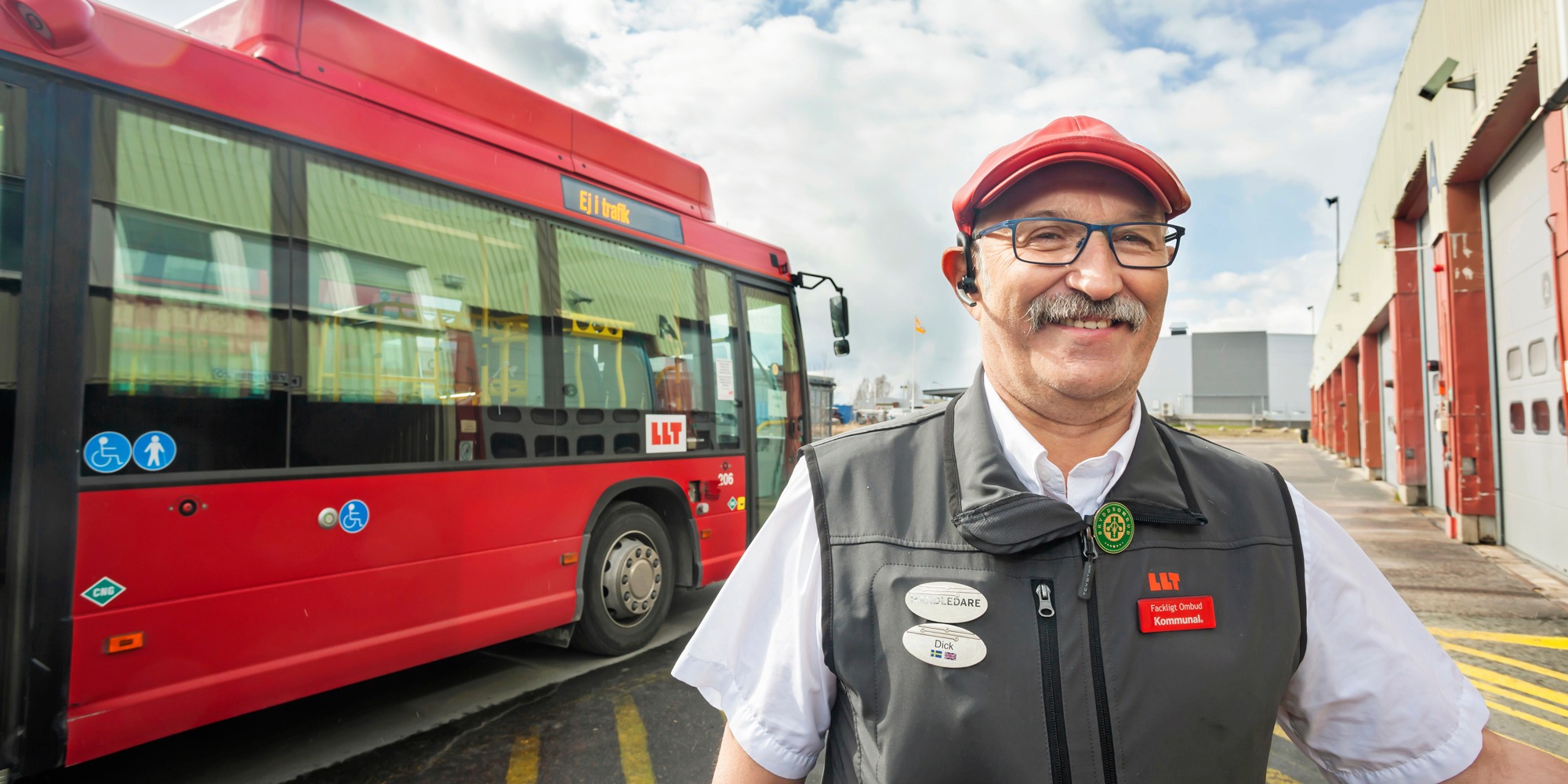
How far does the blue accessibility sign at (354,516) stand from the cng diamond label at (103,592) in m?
0.81

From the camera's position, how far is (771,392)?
680 cm

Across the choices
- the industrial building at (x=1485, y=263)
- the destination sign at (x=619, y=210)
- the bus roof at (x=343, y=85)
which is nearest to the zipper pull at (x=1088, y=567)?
the bus roof at (x=343, y=85)

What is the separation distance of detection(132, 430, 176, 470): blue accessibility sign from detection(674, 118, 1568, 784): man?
8.96ft

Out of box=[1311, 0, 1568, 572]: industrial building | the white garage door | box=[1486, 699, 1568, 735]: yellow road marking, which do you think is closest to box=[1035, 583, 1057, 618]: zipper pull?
box=[1486, 699, 1568, 735]: yellow road marking

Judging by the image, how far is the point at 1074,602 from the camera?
1.23 meters

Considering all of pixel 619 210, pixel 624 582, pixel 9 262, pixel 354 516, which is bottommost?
pixel 624 582

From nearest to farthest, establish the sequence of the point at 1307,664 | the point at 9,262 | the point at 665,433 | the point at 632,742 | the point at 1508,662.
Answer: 1. the point at 1307,664
2. the point at 9,262
3. the point at 632,742
4. the point at 1508,662
5. the point at 665,433

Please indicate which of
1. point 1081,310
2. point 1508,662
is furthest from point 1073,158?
point 1508,662

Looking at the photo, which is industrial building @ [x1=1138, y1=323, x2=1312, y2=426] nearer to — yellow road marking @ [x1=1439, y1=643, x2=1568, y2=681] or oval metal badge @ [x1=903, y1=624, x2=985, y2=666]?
yellow road marking @ [x1=1439, y1=643, x2=1568, y2=681]

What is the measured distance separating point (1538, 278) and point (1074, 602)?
9224mm

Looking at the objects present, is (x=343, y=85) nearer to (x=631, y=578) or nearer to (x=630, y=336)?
(x=630, y=336)

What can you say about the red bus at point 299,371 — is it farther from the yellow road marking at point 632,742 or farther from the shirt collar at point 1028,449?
the shirt collar at point 1028,449

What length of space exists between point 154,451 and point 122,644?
706 millimetres

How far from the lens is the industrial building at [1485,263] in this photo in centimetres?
687
